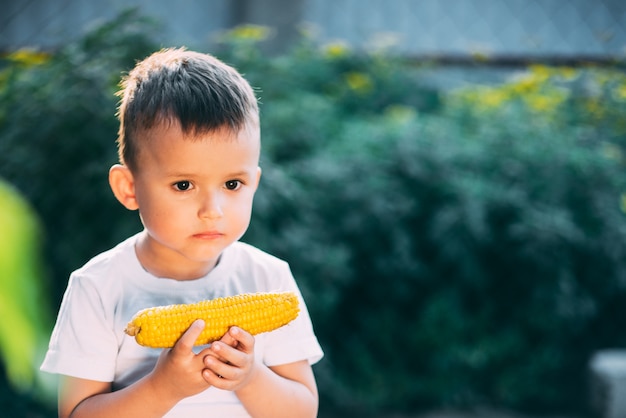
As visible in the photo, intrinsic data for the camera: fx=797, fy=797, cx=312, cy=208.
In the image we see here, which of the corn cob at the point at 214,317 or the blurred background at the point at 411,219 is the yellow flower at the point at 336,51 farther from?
the corn cob at the point at 214,317

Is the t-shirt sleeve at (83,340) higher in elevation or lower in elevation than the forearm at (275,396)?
higher

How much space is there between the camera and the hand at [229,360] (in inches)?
58.1

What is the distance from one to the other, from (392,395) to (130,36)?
2106 mm

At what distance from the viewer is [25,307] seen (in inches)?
22.8

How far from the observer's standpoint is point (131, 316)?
164 cm

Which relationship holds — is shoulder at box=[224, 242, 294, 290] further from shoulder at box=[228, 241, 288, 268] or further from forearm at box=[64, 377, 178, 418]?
forearm at box=[64, 377, 178, 418]

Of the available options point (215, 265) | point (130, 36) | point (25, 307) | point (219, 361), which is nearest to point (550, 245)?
point (130, 36)

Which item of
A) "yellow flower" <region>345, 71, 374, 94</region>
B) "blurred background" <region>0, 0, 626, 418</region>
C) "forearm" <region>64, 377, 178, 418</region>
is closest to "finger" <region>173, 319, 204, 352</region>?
"forearm" <region>64, 377, 178, 418</region>

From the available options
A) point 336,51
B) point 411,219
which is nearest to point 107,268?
point 411,219

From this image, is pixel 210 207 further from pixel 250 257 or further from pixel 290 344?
pixel 290 344

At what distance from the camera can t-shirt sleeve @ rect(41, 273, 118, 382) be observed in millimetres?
1584

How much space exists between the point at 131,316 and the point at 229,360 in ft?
0.91

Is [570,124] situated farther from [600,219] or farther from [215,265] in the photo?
[215,265]

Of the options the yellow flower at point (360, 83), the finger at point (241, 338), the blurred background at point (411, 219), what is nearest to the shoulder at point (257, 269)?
the finger at point (241, 338)
